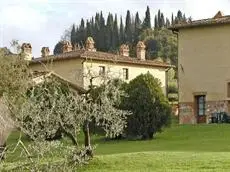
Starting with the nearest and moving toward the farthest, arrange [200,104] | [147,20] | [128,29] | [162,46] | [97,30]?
[200,104]
[162,46]
[97,30]
[128,29]
[147,20]

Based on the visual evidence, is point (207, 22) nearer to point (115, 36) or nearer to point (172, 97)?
point (172, 97)

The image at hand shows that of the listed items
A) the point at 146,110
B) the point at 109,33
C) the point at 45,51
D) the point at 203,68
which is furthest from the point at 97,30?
the point at 146,110

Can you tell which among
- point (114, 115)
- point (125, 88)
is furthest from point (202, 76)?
point (114, 115)

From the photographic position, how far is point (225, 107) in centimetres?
4416

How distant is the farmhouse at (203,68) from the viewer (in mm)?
43969

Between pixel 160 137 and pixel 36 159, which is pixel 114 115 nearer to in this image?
pixel 36 159

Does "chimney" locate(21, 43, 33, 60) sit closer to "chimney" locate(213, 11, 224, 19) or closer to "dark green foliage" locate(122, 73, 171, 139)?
"dark green foliage" locate(122, 73, 171, 139)

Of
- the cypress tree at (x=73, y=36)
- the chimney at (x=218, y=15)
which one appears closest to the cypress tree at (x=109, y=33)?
the cypress tree at (x=73, y=36)

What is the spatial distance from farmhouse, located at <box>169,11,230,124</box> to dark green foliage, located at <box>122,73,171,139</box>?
11509 millimetres

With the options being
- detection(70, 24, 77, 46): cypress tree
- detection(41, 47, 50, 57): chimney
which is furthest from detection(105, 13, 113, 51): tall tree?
detection(41, 47, 50, 57): chimney

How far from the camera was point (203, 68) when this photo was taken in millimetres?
44812

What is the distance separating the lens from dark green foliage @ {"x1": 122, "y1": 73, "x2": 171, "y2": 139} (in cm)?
3291

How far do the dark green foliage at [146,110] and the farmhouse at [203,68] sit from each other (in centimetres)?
1151

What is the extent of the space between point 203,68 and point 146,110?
505 inches
